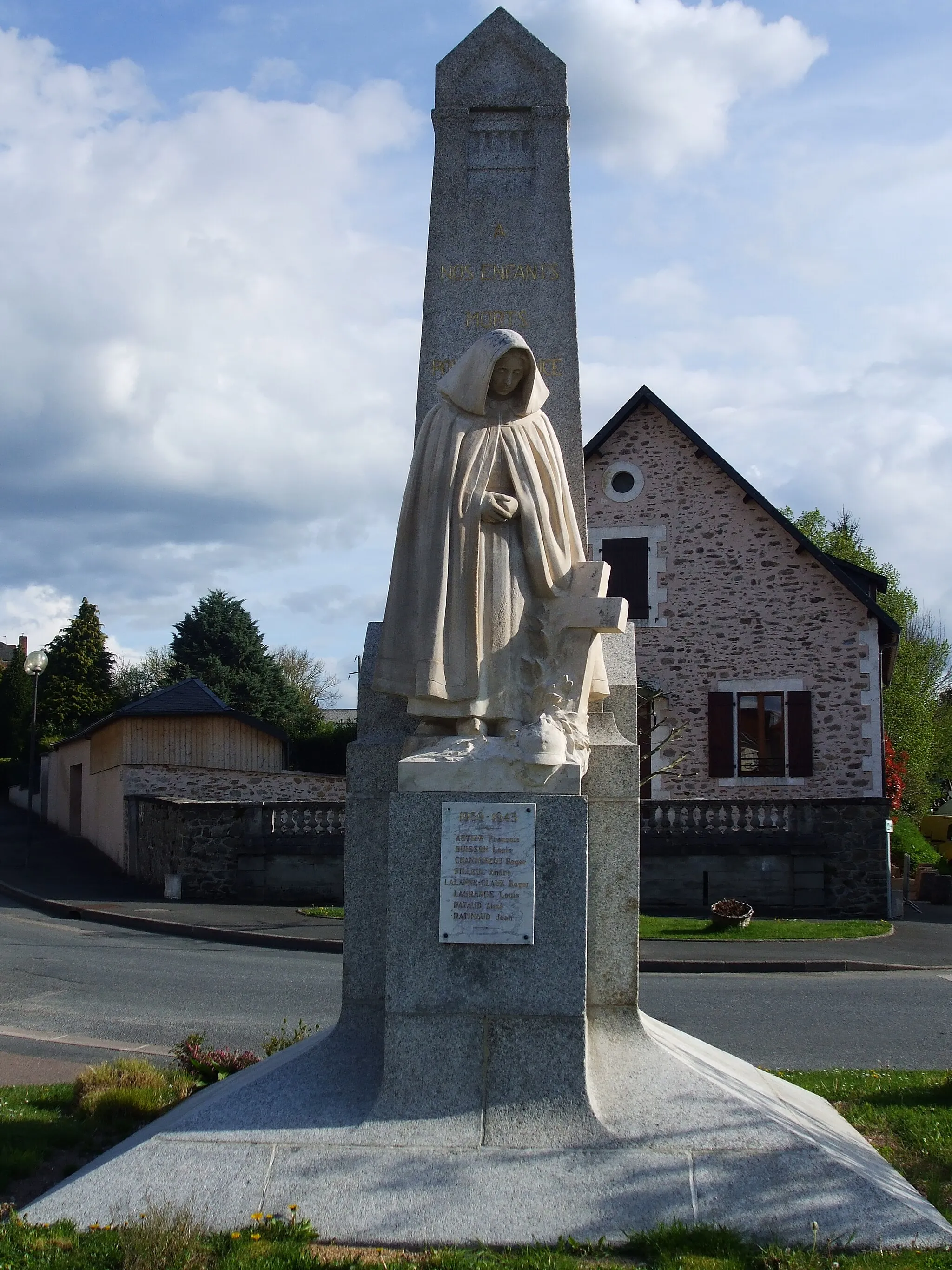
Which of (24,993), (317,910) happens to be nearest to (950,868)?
(317,910)

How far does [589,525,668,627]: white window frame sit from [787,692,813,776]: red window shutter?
2.84 m

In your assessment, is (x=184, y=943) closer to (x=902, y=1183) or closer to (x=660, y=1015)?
(x=660, y=1015)

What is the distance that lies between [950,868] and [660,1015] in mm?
20788

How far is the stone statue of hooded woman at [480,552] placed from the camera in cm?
588

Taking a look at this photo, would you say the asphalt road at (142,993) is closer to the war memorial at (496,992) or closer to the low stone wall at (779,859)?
the war memorial at (496,992)

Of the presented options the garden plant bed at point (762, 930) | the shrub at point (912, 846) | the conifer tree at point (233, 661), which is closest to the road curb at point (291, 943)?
the garden plant bed at point (762, 930)

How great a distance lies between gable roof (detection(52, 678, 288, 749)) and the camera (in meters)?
25.6

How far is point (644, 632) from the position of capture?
2445 cm

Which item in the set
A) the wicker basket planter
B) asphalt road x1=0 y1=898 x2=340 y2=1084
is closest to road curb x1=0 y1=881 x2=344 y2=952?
asphalt road x1=0 y1=898 x2=340 y2=1084

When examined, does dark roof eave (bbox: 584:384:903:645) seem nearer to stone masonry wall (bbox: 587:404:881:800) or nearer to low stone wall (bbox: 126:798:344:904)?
stone masonry wall (bbox: 587:404:881:800)

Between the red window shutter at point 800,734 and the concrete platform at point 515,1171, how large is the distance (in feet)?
59.8

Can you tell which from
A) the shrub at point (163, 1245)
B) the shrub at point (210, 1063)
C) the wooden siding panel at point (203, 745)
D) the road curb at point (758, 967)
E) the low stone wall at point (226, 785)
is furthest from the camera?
the wooden siding panel at point (203, 745)

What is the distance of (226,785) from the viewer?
85.6 ft

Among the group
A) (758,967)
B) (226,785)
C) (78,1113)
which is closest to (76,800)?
(226,785)
